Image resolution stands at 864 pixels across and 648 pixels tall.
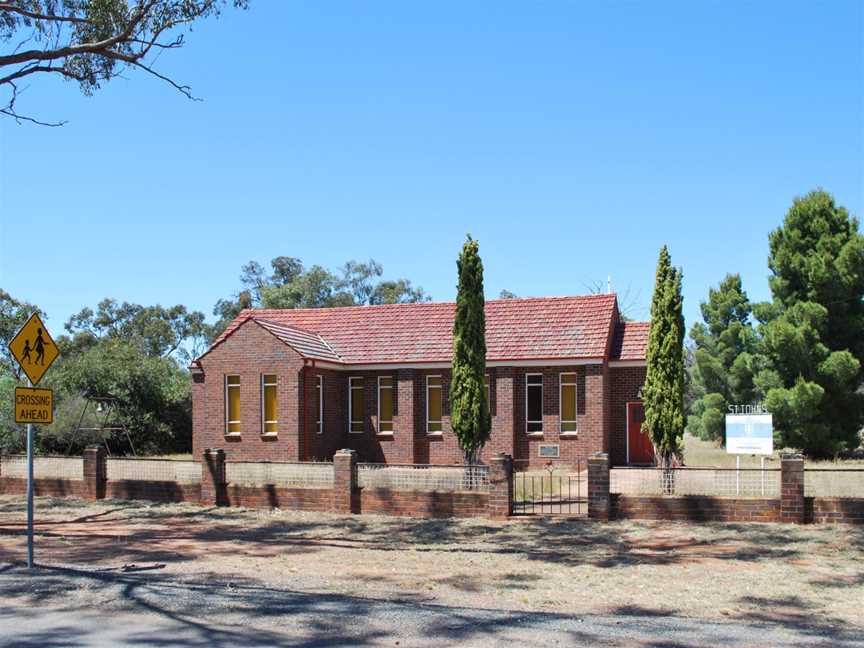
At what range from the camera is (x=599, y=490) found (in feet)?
54.2

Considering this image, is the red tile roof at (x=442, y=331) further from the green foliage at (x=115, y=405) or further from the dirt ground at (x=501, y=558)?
the dirt ground at (x=501, y=558)

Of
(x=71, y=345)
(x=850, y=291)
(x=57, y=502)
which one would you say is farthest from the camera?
(x=71, y=345)

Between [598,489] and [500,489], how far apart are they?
1.83 metres

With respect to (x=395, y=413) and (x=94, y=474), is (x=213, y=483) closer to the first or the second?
(x=94, y=474)

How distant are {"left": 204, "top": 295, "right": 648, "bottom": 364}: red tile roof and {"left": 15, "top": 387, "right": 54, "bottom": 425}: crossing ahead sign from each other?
16.0 metres

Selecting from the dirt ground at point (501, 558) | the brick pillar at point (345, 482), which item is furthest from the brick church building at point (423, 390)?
the dirt ground at point (501, 558)

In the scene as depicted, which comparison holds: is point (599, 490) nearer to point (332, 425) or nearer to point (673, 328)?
point (673, 328)

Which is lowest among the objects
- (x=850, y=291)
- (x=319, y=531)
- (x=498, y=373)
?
(x=319, y=531)

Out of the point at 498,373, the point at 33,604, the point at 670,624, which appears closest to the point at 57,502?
the point at 33,604

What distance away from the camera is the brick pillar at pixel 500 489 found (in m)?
16.9

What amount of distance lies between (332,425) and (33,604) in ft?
65.5

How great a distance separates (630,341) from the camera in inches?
1126

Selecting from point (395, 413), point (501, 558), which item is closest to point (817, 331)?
point (395, 413)

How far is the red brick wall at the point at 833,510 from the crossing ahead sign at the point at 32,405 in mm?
12408
